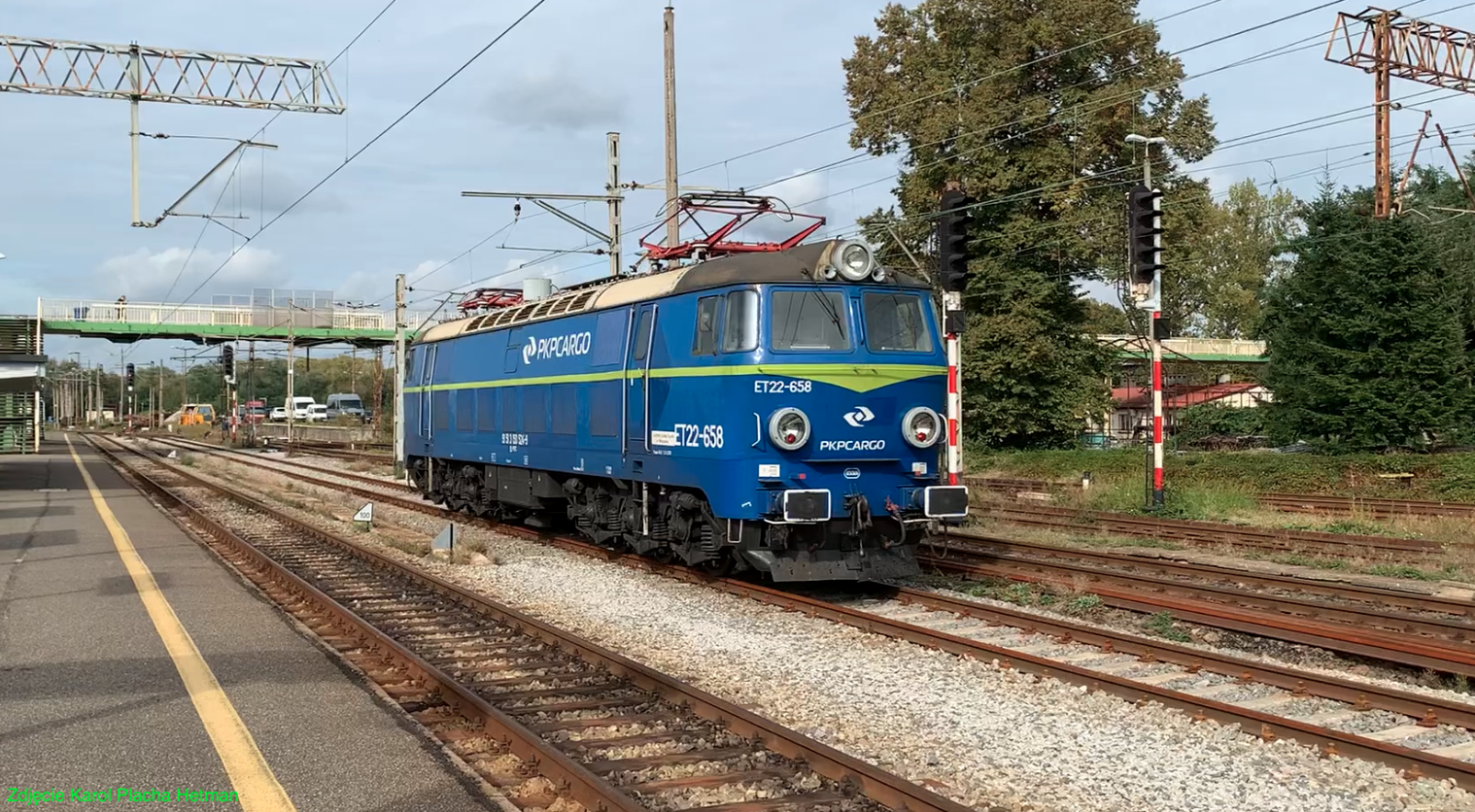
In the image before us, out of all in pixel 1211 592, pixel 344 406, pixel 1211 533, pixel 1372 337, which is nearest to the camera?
pixel 1211 592

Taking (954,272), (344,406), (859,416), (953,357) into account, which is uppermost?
(954,272)

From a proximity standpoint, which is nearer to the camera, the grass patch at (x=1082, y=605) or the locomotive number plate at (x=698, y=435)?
the grass patch at (x=1082, y=605)

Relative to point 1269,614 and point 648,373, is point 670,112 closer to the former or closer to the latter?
point 648,373

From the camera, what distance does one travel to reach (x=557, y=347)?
1530cm

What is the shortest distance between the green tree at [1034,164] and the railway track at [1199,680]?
21264mm

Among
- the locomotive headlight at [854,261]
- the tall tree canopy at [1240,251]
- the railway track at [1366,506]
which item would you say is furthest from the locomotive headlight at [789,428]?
the tall tree canopy at [1240,251]

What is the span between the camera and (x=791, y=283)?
1138 cm

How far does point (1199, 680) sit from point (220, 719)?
256 inches

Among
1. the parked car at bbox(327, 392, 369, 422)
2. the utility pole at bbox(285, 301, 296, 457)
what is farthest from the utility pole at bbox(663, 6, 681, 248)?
the parked car at bbox(327, 392, 369, 422)

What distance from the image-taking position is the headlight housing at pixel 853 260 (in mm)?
11516

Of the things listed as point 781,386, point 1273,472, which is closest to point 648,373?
point 781,386

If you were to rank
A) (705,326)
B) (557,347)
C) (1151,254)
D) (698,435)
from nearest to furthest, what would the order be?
(698,435) < (705,326) < (557,347) < (1151,254)

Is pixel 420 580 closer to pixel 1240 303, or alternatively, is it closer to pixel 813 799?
pixel 813 799

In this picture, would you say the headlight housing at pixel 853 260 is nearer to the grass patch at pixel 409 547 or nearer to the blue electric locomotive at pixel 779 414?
the blue electric locomotive at pixel 779 414
